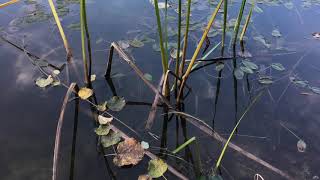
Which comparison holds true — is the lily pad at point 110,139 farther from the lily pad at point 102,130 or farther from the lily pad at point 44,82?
the lily pad at point 44,82

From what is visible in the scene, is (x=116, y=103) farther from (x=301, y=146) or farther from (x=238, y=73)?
(x=301, y=146)

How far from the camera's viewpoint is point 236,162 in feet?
6.90

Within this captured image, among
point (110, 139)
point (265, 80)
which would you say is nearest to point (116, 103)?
point (110, 139)

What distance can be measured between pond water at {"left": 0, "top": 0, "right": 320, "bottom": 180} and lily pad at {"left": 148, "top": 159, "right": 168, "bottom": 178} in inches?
3.2

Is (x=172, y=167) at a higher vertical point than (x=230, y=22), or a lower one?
lower

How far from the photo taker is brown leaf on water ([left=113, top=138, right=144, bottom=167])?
6.51 ft

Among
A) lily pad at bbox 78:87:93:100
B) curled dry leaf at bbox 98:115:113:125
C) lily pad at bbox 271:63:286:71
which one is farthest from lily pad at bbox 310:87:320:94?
lily pad at bbox 78:87:93:100

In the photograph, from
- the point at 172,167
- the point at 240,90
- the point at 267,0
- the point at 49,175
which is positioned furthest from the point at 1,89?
the point at 267,0

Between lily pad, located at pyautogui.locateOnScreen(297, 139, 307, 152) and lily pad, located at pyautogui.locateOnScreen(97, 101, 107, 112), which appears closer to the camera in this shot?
lily pad, located at pyautogui.locateOnScreen(297, 139, 307, 152)

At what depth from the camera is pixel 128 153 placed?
2.02m

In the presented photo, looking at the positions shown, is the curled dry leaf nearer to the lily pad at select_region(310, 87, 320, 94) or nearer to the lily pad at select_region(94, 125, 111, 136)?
the lily pad at select_region(94, 125, 111, 136)

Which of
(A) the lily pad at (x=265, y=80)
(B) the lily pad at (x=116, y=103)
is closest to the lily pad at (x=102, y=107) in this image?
(B) the lily pad at (x=116, y=103)

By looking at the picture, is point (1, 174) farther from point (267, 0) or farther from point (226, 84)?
point (267, 0)

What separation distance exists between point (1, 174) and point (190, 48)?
1957 millimetres
